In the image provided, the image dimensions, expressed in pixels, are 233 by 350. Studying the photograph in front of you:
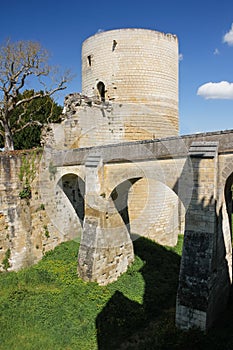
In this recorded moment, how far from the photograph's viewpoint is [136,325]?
7273 millimetres

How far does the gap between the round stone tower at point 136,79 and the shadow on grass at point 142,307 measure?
5.94 metres

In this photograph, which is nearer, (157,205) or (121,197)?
(121,197)

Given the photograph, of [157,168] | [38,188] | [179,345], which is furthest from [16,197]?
[179,345]

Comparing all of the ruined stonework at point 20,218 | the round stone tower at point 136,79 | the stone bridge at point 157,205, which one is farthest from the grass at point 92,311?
the round stone tower at point 136,79

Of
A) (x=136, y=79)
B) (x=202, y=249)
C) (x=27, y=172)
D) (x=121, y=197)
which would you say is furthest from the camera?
(x=136, y=79)

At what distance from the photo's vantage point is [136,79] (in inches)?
504

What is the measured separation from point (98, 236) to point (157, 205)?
4292 mm

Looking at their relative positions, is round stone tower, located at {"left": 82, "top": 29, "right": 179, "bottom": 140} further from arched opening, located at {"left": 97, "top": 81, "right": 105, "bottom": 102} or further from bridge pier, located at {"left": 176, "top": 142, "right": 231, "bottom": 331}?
bridge pier, located at {"left": 176, "top": 142, "right": 231, "bottom": 331}

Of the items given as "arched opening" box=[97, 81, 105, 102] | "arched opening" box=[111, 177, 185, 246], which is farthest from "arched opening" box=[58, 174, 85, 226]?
"arched opening" box=[97, 81, 105, 102]

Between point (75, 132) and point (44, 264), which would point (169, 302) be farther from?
point (75, 132)

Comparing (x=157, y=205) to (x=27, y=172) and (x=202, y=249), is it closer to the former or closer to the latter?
(x=27, y=172)

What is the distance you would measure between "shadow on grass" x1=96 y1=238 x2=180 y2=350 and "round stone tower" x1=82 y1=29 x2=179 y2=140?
19.5 ft

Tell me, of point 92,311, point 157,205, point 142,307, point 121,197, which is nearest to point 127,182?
point 121,197

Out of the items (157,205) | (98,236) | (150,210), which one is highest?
(157,205)
